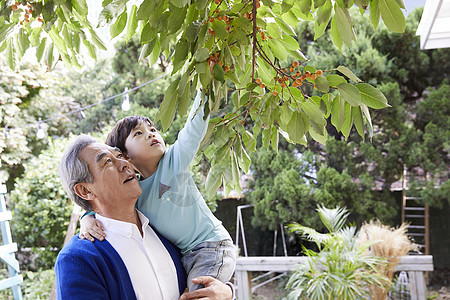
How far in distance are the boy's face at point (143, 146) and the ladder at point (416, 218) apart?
181 inches

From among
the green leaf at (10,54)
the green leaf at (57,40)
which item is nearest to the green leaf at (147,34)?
the green leaf at (57,40)

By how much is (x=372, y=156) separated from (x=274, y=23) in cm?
432

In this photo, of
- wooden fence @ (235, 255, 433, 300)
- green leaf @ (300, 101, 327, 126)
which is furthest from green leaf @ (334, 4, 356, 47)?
wooden fence @ (235, 255, 433, 300)

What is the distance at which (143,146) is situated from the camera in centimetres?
130

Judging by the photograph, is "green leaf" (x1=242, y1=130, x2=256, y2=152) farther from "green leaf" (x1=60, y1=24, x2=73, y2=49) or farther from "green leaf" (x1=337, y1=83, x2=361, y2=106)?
"green leaf" (x1=60, y1=24, x2=73, y2=49)

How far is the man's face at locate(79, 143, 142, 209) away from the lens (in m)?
1.16

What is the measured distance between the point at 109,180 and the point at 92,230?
0.13 metres

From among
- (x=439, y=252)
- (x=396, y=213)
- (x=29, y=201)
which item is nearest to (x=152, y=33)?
(x=29, y=201)

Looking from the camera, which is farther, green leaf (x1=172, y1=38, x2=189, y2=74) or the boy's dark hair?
the boy's dark hair

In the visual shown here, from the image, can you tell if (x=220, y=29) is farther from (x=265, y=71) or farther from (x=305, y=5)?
(x=265, y=71)

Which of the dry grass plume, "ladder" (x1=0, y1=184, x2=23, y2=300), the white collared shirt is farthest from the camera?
"ladder" (x1=0, y1=184, x2=23, y2=300)

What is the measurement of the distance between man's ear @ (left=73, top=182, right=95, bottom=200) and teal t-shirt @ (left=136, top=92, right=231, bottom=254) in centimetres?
16

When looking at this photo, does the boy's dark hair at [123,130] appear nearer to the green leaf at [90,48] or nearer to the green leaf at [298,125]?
the green leaf at [90,48]

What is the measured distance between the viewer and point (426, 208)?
5.36 meters
